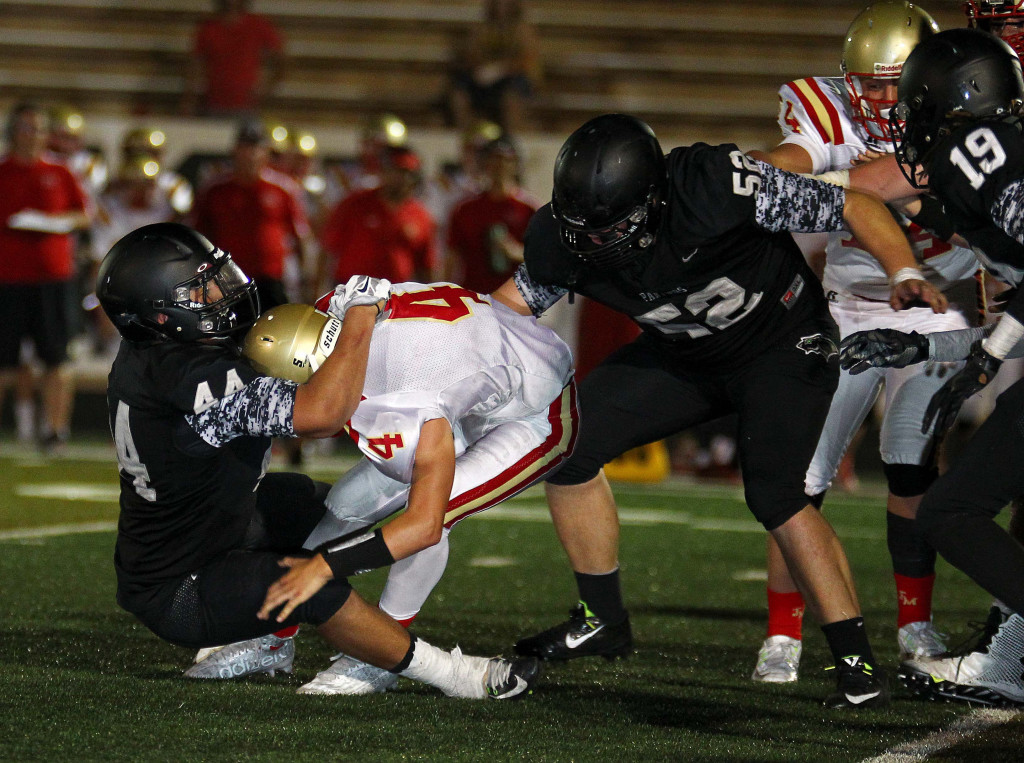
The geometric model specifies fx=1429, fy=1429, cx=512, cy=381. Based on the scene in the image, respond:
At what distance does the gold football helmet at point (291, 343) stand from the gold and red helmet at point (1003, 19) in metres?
1.98

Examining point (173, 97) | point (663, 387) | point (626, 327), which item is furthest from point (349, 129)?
point (663, 387)

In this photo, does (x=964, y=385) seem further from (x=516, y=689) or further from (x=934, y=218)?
(x=516, y=689)

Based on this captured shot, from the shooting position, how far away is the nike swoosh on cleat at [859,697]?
127 inches

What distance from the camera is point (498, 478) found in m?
3.32

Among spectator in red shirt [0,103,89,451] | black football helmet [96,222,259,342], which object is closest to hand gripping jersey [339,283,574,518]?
black football helmet [96,222,259,342]

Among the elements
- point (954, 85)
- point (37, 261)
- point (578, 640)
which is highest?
point (954, 85)

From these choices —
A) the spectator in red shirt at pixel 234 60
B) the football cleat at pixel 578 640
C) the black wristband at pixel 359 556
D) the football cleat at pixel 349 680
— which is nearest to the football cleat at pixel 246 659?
the football cleat at pixel 349 680

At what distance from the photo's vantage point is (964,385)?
3027 millimetres

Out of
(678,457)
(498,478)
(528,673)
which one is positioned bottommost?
(678,457)

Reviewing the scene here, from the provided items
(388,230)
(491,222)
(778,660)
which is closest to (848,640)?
(778,660)

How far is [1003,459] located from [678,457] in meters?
5.98

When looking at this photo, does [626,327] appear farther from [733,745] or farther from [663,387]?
[733,745]

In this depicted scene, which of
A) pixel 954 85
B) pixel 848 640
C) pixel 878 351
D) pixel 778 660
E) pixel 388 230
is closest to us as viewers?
pixel 954 85

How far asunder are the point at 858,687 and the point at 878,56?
1630 millimetres
